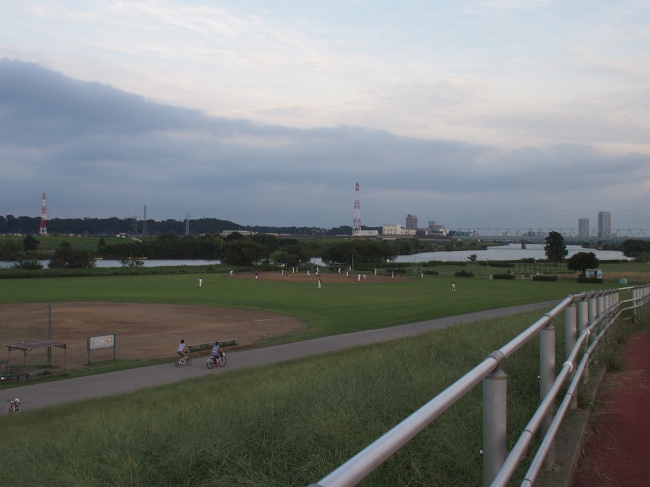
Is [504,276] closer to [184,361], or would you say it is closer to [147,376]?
[184,361]

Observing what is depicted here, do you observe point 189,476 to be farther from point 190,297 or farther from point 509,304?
point 190,297

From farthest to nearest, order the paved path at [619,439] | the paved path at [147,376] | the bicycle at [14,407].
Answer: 1. the paved path at [147,376]
2. the bicycle at [14,407]
3. the paved path at [619,439]

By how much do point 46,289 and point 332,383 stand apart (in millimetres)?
59884

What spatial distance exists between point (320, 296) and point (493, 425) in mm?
50947

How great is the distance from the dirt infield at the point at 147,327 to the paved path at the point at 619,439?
22162 millimetres

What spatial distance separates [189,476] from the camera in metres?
4.25

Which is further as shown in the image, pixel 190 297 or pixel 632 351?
pixel 190 297

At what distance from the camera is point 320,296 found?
175 feet

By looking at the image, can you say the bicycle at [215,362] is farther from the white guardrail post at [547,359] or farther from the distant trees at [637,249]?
the distant trees at [637,249]

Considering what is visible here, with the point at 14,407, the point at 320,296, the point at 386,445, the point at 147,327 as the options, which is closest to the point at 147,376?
the point at 14,407

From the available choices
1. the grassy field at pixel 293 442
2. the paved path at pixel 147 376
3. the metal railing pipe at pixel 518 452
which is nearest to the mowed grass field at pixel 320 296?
the paved path at pixel 147 376

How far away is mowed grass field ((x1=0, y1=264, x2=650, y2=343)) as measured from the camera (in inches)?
1526

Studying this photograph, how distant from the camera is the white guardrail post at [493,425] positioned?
267cm

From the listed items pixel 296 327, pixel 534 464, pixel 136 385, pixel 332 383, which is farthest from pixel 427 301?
pixel 534 464
